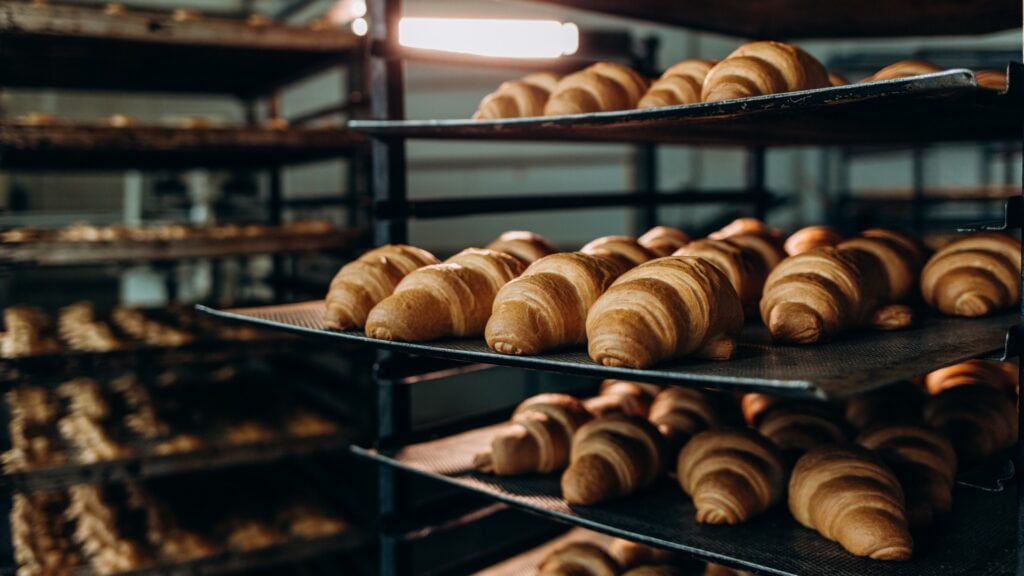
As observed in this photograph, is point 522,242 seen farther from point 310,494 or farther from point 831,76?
point 310,494

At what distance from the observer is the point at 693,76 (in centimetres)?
161

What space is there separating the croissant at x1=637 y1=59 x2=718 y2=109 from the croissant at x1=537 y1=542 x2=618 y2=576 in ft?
3.03

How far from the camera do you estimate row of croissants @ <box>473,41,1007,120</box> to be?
139 cm

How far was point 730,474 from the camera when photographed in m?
1.52

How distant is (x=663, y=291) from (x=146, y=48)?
2414 millimetres

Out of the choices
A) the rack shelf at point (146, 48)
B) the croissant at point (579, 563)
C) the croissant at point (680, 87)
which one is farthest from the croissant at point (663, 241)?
the rack shelf at point (146, 48)

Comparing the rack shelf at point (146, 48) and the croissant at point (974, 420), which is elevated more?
the rack shelf at point (146, 48)

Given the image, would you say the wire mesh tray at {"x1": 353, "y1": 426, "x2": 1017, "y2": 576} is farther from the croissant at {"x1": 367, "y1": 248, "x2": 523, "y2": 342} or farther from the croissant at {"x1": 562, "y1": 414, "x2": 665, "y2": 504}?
the croissant at {"x1": 367, "y1": 248, "x2": 523, "y2": 342}

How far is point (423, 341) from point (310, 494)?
6.76ft

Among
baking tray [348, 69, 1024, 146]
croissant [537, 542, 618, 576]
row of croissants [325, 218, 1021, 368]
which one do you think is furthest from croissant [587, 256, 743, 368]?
croissant [537, 542, 618, 576]

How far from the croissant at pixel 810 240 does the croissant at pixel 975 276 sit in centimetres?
20

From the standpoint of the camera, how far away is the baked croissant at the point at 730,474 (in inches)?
58.0

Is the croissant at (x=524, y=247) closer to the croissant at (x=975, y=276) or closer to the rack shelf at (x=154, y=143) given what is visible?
the croissant at (x=975, y=276)

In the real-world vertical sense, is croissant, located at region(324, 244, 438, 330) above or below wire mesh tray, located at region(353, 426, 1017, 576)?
above
